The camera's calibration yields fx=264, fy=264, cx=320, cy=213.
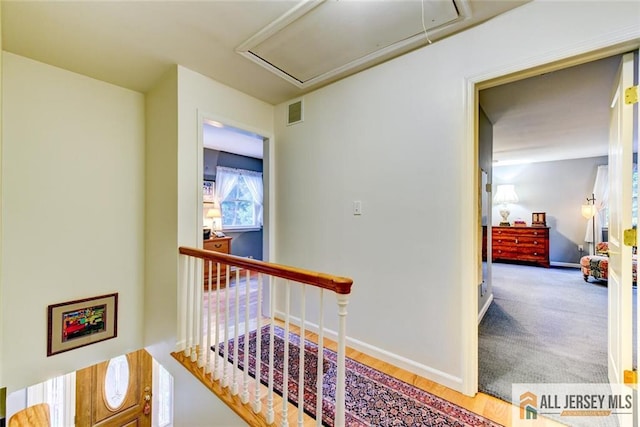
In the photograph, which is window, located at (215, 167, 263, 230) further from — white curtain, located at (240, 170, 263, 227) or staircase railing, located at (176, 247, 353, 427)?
staircase railing, located at (176, 247, 353, 427)

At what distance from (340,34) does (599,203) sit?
6.69m

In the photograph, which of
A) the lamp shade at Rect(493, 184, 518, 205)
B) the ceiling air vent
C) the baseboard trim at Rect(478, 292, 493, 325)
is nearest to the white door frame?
the baseboard trim at Rect(478, 292, 493, 325)

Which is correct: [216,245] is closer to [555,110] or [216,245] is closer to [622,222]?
[622,222]

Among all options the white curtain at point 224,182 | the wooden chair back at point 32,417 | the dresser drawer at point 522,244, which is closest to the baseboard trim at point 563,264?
the dresser drawer at point 522,244

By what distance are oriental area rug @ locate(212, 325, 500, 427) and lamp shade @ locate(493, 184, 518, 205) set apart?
6191 millimetres

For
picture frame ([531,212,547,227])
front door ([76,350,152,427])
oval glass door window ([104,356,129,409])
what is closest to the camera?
front door ([76,350,152,427])

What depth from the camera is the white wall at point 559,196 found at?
18.8ft

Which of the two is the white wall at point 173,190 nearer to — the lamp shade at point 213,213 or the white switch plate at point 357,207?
Answer: the white switch plate at point 357,207

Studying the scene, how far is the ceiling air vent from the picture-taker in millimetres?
2789

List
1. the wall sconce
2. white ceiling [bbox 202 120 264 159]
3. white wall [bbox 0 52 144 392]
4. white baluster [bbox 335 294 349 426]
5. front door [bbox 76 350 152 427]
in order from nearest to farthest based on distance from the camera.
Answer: white baluster [bbox 335 294 349 426]
white wall [bbox 0 52 144 392]
front door [bbox 76 350 152 427]
white ceiling [bbox 202 120 264 159]
the wall sconce

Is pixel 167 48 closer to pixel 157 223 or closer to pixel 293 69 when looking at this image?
pixel 293 69

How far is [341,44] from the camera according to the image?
196cm

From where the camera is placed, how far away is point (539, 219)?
6055 mm

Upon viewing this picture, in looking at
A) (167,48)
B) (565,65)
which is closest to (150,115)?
(167,48)
